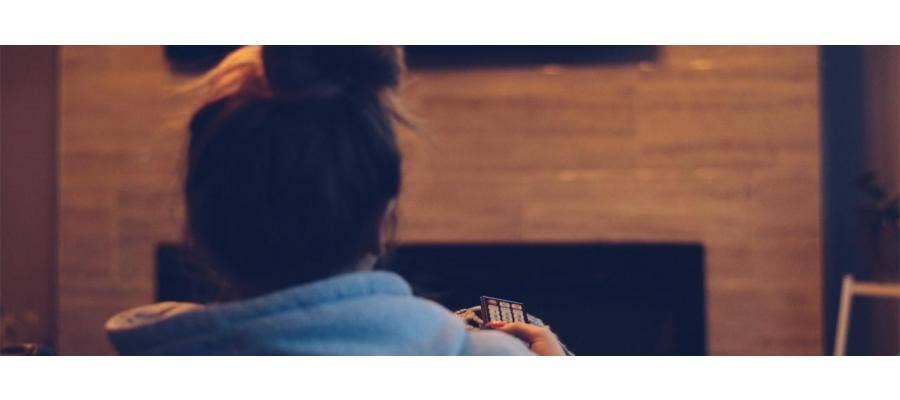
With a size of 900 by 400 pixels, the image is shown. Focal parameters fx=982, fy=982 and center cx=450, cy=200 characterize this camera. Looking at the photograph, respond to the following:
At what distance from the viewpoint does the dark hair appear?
25.8 inches

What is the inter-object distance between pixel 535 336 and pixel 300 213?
9.9 inches

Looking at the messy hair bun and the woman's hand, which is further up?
the messy hair bun

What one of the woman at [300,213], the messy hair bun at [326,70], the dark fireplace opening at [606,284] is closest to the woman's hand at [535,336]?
the woman at [300,213]

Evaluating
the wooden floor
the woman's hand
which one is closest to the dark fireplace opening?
the wooden floor

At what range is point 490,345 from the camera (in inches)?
26.5

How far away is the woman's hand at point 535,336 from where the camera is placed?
0.82 meters

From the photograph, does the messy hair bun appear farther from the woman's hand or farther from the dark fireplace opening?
the dark fireplace opening

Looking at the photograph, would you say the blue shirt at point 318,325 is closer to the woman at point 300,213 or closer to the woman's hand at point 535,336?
the woman at point 300,213
